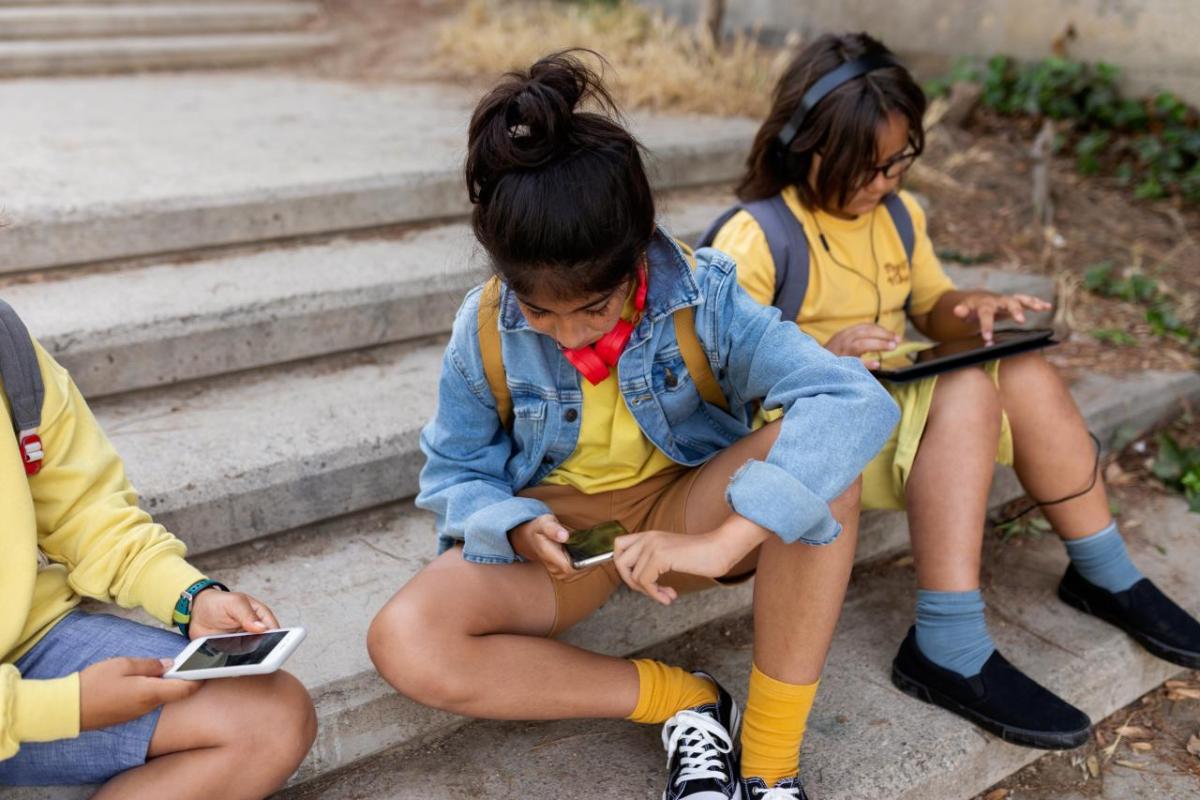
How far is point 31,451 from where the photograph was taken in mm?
1720

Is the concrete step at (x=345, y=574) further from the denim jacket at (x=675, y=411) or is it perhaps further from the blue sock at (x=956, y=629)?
the denim jacket at (x=675, y=411)

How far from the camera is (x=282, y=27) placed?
7168 millimetres

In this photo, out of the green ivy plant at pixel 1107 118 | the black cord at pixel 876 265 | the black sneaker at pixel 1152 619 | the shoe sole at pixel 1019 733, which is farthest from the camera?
the green ivy plant at pixel 1107 118

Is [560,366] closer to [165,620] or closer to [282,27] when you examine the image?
[165,620]

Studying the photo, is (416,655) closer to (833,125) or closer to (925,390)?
(925,390)

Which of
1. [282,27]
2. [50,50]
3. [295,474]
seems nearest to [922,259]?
[295,474]

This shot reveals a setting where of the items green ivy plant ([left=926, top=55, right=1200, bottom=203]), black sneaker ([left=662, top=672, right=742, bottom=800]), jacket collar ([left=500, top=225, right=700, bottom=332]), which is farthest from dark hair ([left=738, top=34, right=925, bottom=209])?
green ivy plant ([left=926, top=55, right=1200, bottom=203])

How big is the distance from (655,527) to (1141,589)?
3.93 feet

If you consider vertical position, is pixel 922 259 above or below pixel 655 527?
above

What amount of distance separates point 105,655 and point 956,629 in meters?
1.58

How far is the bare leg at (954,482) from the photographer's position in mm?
2109

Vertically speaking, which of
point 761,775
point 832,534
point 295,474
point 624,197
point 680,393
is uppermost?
point 624,197

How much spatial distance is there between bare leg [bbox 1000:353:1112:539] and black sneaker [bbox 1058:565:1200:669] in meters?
0.24

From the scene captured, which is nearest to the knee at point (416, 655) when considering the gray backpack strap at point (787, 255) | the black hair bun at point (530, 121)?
the black hair bun at point (530, 121)
